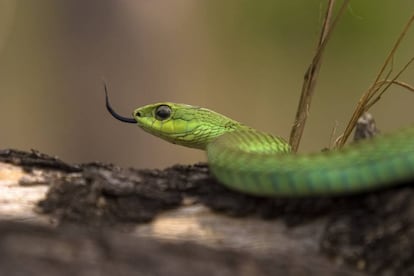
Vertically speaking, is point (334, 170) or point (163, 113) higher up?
point (163, 113)

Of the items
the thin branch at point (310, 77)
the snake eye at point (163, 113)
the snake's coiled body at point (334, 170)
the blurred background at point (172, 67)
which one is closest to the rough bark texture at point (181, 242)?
the snake's coiled body at point (334, 170)

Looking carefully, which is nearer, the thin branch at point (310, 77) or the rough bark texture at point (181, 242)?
the rough bark texture at point (181, 242)

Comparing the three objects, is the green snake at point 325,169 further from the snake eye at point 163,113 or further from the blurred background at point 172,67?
the blurred background at point 172,67

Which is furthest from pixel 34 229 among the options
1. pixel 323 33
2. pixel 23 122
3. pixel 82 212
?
pixel 23 122

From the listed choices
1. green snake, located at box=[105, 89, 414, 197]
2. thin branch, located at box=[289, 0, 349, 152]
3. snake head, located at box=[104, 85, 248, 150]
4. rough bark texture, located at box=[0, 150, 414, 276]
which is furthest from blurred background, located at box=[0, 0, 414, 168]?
green snake, located at box=[105, 89, 414, 197]

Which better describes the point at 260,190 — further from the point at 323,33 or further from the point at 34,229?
the point at 323,33

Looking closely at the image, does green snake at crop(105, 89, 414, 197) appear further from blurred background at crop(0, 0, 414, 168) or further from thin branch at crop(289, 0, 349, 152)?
blurred background at crop(0, 0, 414, 168)

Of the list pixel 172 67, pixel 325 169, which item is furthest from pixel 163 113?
pixel 172 67

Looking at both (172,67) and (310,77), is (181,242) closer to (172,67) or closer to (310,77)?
(310,77)
